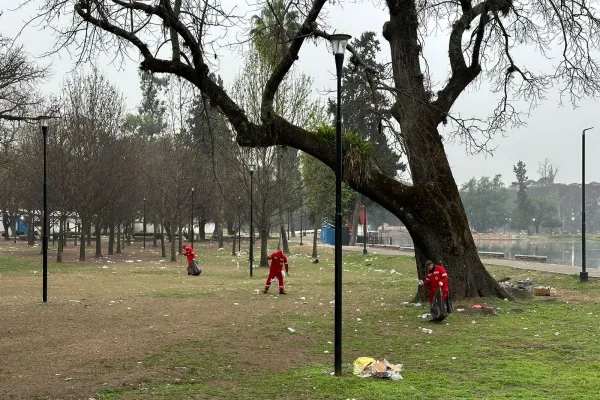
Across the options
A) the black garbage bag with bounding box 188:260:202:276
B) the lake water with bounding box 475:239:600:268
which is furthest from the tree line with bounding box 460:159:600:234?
the black garbage bag with bounding box 188:260:202:276

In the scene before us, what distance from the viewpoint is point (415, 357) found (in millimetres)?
9945

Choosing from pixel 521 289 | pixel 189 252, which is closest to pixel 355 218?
pixel 189 252

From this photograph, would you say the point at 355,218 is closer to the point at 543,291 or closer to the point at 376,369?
the point at 543,291

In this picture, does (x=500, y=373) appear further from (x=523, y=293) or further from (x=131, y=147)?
(x=131, y=147)

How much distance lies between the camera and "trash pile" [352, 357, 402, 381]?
8.38 m

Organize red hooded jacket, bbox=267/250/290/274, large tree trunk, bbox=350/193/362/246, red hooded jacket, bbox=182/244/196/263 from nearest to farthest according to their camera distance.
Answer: red hooded jacket, bbox=267/250/290/274 < red hooded jacket, bbox=182/244/196/263 < large tree trunk, bbox=350/193/362/246

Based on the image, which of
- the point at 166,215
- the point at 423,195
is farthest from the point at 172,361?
the point at 166,215

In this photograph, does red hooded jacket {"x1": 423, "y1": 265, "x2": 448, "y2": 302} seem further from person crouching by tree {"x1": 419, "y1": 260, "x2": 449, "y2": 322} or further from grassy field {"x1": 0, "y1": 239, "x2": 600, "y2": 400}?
grassy field {"x1": 0, "y1": 239, "x2": 600, "y2": 400}

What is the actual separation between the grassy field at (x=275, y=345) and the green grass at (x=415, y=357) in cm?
3

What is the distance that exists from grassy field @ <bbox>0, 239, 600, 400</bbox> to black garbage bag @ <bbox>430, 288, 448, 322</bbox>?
0.23m

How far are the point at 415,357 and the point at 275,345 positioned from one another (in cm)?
246

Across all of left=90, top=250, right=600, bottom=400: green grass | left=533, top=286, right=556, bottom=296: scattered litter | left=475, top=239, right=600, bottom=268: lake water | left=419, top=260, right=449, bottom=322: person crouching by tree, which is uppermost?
left=419, top=260, right=449, bottom=322: person crouching by tree

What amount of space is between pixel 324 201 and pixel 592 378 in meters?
36.1

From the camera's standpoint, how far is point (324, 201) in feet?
145
